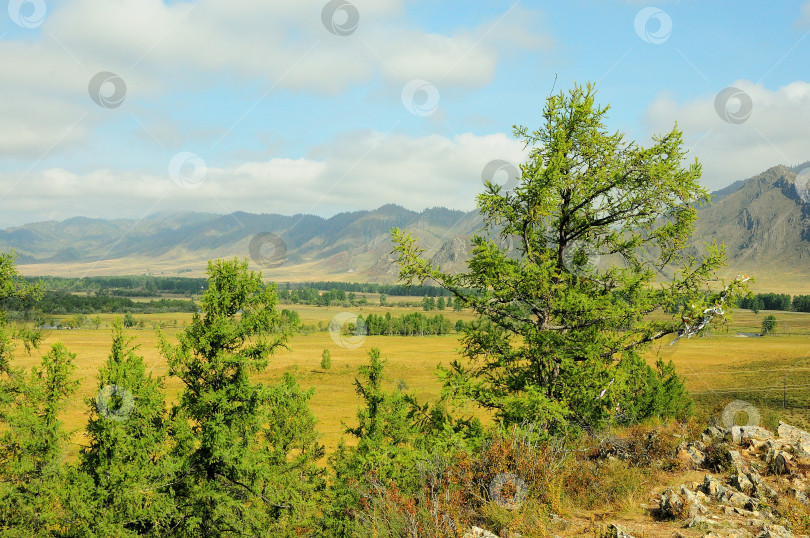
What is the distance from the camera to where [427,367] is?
10138cm

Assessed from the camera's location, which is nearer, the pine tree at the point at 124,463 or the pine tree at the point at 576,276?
the pine tree at the point at 576,276

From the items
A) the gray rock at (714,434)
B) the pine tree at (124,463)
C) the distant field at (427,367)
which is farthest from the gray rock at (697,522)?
the distant field at (427,367)

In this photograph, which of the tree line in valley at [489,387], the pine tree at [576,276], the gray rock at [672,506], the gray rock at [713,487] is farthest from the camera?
the pine tree at [576,276]

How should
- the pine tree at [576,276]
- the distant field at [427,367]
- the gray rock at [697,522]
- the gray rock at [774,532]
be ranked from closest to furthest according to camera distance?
the gray rock at [774,532]
the gray rock at [697,522]
the pine tree at [576,276]
the distant field at [427,367]

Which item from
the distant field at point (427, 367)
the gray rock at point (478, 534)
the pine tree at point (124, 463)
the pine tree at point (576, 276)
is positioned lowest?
the distant field at point (427, 367)

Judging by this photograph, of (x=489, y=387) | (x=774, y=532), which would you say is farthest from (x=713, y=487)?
(x=489, y=387)

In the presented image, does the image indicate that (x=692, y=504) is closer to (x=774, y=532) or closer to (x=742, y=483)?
(x=774, y=532)

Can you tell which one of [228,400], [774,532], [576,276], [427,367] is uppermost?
[576,276]

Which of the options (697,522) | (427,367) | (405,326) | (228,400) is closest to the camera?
(697,522)

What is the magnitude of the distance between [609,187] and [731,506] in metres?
6.26

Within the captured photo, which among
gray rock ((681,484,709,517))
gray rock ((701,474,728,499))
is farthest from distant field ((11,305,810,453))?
gray rock ((681,484,709,517))

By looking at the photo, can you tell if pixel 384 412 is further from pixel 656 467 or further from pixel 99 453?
pixel 656 467

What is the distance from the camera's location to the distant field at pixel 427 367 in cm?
6281

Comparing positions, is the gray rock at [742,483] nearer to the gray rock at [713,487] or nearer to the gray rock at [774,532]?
the gray rock at [713,487]
